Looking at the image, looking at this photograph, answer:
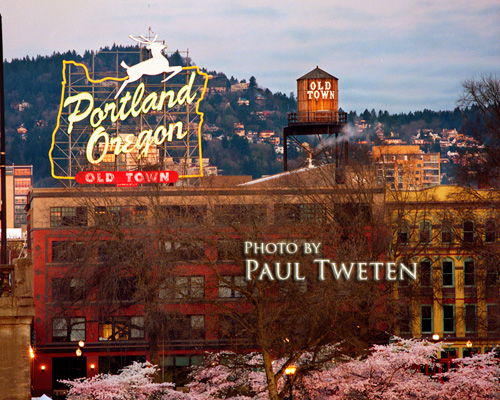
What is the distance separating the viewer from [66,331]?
72438 mm

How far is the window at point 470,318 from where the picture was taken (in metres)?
66.6

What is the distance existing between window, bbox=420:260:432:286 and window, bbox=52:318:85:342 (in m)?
26.4

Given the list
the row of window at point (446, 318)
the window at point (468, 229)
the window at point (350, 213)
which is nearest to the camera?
the window at point (350, 213)

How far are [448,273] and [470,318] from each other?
843 cm

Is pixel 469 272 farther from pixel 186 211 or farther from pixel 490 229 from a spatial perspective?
pixel 186 211

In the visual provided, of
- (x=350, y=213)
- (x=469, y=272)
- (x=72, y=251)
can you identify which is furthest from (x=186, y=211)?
(x=469, y=272)

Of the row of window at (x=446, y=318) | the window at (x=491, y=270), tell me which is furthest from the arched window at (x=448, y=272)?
the window at (x=491, y=270)

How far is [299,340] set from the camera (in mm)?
50000

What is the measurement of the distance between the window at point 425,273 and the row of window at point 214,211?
697cm

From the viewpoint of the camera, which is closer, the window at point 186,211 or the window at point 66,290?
the window at point 186,211

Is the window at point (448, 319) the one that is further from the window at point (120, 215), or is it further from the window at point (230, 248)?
the window at point (230, 248)

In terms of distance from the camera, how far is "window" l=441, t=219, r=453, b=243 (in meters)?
67.1

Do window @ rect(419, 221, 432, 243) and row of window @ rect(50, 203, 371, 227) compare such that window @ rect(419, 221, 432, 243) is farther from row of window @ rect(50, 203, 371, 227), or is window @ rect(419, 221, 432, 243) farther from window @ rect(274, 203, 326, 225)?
window @ rect(274, 203, 326, 225)

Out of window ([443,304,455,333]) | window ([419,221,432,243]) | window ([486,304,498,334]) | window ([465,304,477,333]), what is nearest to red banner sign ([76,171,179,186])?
window ([419,221,432,243])
